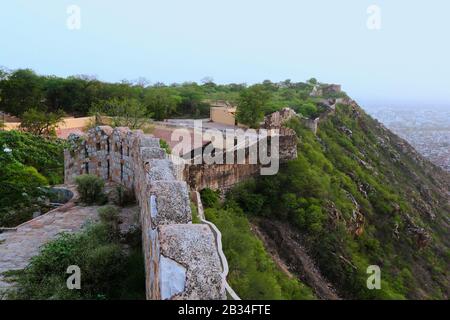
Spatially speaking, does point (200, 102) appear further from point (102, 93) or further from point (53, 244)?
point (53, 244)

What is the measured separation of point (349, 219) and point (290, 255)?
6.51 m

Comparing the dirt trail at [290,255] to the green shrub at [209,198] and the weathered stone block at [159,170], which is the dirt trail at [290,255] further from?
the weathered stone block at [159,170]

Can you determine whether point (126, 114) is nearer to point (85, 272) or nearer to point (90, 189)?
point (90, 189)

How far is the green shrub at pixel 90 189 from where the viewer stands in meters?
9.48

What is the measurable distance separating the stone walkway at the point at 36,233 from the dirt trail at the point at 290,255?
8.21 metres

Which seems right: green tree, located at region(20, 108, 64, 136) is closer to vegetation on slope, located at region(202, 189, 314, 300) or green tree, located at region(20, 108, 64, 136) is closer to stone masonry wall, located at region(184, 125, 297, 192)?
stone masonry wall, located at region(184, 125, 297, 192)

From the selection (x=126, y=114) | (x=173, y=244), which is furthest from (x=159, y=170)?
(x=126, y=114)

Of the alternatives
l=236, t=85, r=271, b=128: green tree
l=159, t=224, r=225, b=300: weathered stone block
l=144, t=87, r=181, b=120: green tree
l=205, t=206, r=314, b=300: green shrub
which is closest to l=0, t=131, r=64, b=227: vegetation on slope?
l=205, t=206, r=314, b=300: green shrub

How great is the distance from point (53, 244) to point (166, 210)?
2.60 meters

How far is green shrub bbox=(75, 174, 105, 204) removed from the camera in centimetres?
948

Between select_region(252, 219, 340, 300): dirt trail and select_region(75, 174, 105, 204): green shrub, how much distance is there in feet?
25.1

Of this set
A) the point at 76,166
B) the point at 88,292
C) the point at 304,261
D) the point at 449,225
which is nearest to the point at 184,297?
the point at 88,292

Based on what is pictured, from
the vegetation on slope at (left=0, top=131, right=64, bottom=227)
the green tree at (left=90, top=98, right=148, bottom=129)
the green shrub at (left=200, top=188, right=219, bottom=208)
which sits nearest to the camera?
the vegetation on slope at (left=0, top=131, right=64, bottom=227)

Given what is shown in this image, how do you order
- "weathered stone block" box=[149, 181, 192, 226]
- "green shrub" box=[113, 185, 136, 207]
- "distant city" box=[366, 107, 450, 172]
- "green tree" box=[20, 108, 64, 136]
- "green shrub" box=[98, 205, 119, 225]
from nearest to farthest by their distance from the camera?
"weathered stone block" box=[149, 181, 192, 226] → "green shrub" box=[98, 205, 119, 225] → "green shrub" box=[113, 185, 136, 207] → "green tree" box=[20, 108, 64, 136] → "distant city" box=[366, 107, 450, 172]
